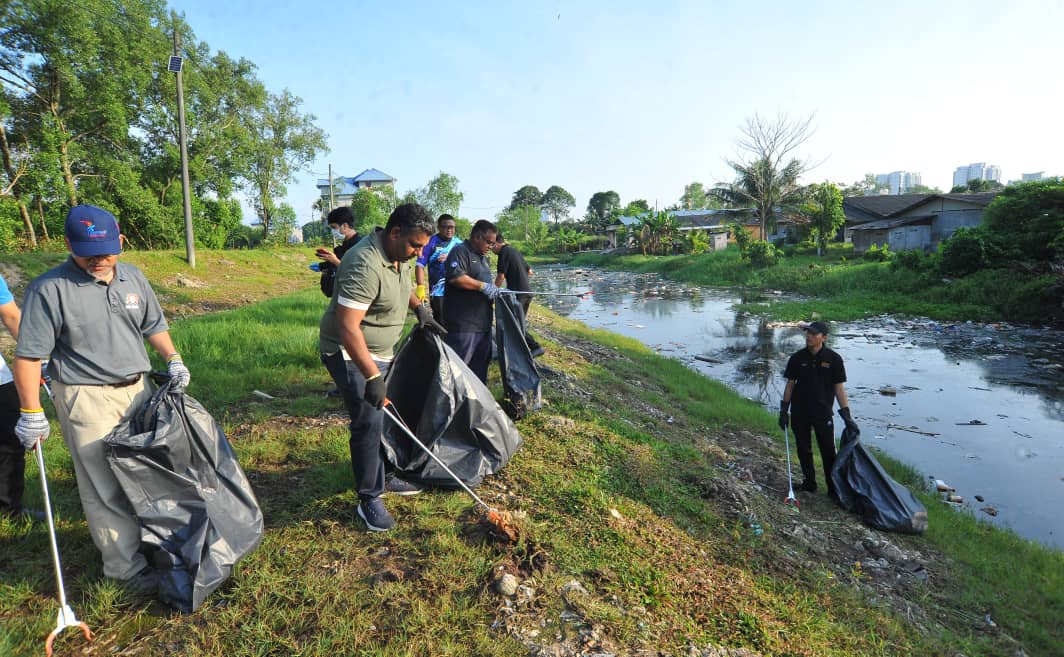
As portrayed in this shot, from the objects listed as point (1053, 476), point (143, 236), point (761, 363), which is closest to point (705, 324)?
point (761, 363)

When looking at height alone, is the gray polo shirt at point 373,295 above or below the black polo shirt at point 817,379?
above

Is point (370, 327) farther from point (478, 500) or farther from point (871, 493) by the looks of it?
point (871, 493)

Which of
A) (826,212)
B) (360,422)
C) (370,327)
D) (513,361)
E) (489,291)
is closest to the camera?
(360,422)

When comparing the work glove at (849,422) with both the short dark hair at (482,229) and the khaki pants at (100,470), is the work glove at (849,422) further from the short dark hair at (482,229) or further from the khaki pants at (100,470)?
the khaki pants at (100,470)

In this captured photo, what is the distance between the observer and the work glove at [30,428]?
235cm

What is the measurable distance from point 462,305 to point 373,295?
1695 millimetres

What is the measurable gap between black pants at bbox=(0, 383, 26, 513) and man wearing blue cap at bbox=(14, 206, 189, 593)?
87 centimetres

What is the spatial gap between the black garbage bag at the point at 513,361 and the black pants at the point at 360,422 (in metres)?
1.90

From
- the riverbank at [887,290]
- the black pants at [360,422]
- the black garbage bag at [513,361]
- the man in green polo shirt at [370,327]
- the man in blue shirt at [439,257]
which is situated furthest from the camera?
the riverbank at [887,290]

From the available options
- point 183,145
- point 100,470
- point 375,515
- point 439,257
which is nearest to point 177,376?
point 100,470

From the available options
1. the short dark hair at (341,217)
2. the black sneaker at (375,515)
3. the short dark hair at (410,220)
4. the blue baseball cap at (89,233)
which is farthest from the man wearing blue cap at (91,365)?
the short dark hair at (341,217)

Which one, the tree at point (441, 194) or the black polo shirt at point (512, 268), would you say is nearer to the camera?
the black polo shirt at point (512, 268)

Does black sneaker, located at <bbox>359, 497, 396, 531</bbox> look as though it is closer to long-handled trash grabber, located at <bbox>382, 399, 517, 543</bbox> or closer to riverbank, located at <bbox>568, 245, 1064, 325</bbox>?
long-handled trash grabber, located at <bbox>382, 399, 517, 543</bbox>

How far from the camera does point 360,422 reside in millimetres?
2924
